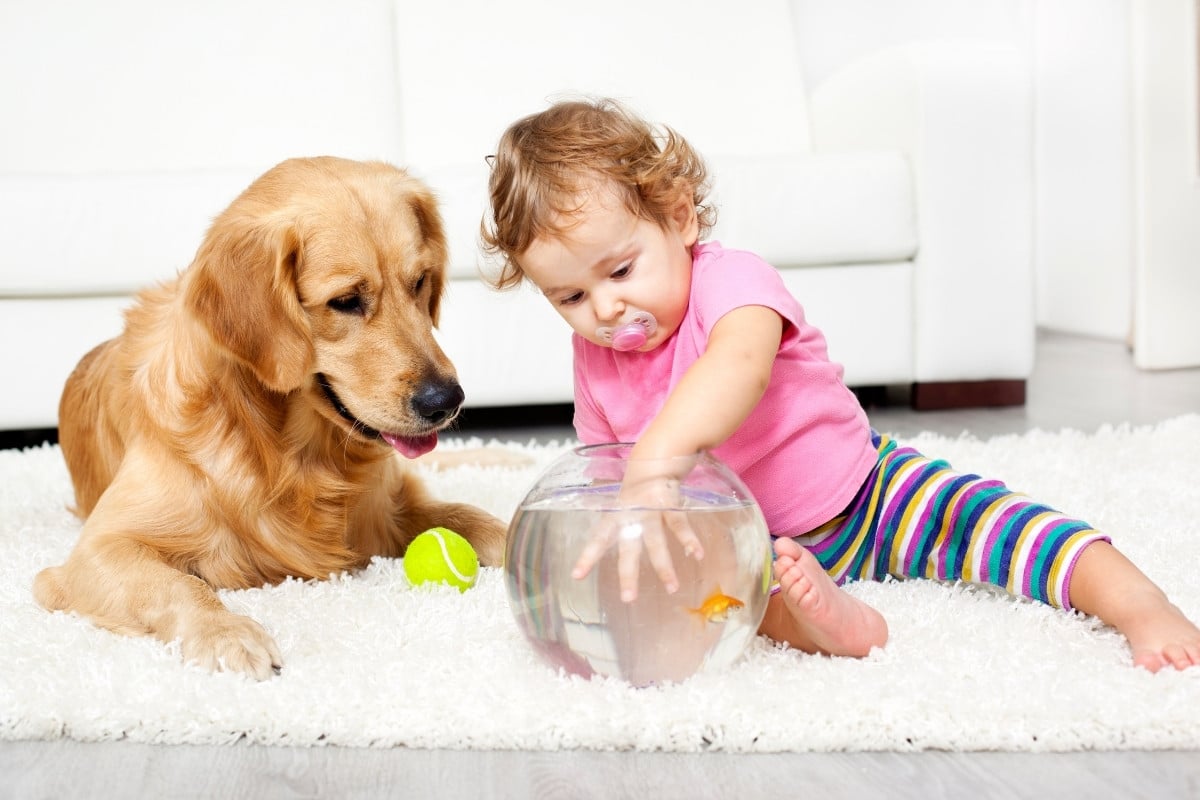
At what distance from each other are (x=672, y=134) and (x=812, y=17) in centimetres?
354

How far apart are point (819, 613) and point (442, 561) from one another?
0.58 meters

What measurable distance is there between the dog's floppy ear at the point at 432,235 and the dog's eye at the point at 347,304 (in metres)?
0.17

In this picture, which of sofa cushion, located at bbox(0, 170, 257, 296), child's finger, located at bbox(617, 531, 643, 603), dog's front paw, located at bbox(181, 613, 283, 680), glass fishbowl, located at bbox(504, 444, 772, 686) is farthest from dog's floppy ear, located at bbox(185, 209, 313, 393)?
sofa cushion, located at bbox(0, 170, 257, 296)

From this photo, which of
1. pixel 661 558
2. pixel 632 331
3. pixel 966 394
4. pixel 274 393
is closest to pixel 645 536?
pixel 661 558

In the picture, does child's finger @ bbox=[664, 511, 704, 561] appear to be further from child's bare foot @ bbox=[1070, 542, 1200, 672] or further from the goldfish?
child's bare foot @ bbox=[1070, 542, 1200, 672]

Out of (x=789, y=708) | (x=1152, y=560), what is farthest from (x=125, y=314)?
(x=1152, y=560)

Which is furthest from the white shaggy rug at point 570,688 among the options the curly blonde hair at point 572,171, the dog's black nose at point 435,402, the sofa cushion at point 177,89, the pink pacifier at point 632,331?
the sofa cushion at point 177,89

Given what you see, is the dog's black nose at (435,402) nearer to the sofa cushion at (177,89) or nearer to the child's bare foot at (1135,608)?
the child's bare foot at (1135,608)

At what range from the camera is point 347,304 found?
163cm

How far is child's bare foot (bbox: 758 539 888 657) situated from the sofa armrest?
2.04 m

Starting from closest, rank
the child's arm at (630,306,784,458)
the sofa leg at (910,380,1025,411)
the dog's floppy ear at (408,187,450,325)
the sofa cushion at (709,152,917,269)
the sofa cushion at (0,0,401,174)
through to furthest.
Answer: the child's arm at (630,306,784,458) < the dog's floppy ear at (408,187,450,325) < the sofa cushion at (709,152,917,269) < the sofa leg at (910,380,1025,411) < the sofa cushion at (0,0,401,174)

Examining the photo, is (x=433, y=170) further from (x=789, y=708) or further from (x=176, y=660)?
(x=789, y=708)

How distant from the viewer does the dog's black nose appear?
1.60 metres

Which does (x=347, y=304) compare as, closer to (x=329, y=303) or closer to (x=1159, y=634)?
(x=329, y=303)
